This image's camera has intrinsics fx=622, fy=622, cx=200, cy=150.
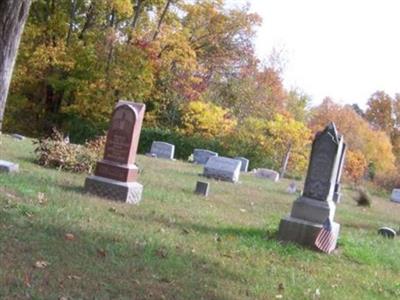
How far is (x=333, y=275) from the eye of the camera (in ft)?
25.6

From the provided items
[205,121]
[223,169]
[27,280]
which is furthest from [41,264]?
[205,121]

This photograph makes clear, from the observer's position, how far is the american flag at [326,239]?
9.09 metres

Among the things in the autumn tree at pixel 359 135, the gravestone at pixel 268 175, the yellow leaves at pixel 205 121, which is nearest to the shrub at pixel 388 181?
the autumn tree at pixel 359 135

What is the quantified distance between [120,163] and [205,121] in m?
23.8

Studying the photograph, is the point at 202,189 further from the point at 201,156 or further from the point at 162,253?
the point at 201,156

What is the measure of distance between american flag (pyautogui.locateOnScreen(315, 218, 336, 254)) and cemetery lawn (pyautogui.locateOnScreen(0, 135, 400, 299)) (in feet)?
0.69

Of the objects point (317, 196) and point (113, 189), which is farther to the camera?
point (113, 189)

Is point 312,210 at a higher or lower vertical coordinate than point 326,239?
higher

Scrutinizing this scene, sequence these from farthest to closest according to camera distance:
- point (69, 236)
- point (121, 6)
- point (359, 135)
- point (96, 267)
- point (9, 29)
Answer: point (359, 135) < point (121, 6) < point (9, 29) < point (69, 236) < point (96, 267)

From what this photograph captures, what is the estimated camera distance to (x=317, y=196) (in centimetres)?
988

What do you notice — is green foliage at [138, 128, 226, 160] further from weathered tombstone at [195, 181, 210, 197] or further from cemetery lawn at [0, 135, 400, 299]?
cemetery lawn at [0, 135, 400, 299]

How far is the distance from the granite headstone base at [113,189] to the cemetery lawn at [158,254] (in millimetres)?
253

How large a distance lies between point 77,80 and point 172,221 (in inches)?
916

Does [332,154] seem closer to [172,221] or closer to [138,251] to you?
[172,221]
